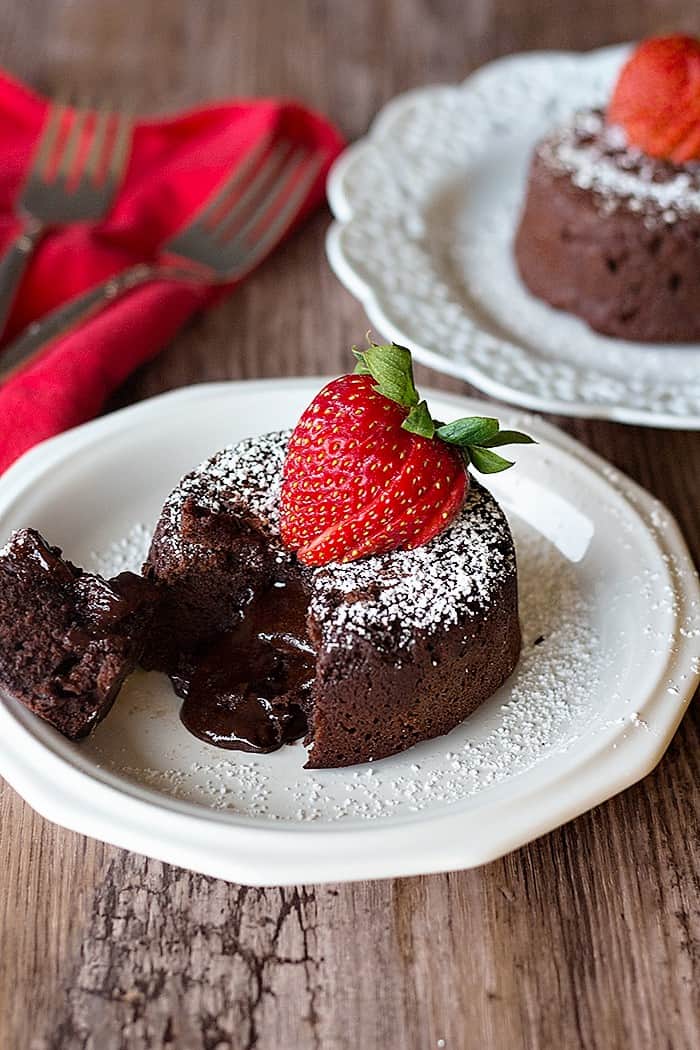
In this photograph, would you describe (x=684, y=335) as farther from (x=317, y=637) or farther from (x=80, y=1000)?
(x=80, y=1000)

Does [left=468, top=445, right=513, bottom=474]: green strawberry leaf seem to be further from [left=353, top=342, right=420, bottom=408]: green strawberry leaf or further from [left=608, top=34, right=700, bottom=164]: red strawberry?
[left=608, top=34, right=700, bottom=164]: red strawberry

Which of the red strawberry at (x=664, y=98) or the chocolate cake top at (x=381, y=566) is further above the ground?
the red strawberry at (x=664, y=98)

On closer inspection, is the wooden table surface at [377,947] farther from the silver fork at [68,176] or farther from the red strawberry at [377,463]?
the silver fork at [68,176]

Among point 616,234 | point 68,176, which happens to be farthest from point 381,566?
point 68,176

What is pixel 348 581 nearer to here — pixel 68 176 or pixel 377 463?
pixel 377 463

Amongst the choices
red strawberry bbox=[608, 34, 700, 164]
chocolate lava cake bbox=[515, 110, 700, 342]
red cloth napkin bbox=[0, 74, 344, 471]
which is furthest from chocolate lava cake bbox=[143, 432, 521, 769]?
red strawberry bbox=[608, 34, 700, 164]

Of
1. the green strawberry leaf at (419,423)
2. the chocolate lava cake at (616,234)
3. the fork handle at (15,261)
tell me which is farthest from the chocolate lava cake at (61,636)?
the chocolate lava cake at (616,234)

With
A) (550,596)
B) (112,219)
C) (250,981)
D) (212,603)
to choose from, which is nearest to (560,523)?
(550,596)
